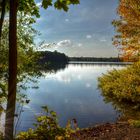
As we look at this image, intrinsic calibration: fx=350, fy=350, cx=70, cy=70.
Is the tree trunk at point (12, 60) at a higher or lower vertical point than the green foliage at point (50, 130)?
higher

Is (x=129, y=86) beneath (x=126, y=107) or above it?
above

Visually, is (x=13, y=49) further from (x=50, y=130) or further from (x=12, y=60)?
(x=50, y=130)

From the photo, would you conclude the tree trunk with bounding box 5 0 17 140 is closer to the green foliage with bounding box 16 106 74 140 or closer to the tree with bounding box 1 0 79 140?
the tree with bounding box 1 0 79 140

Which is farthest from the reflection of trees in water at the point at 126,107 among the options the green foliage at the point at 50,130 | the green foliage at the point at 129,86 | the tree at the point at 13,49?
the tree at the point at 13,49

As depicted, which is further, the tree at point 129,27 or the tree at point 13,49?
the tree at point 129,27

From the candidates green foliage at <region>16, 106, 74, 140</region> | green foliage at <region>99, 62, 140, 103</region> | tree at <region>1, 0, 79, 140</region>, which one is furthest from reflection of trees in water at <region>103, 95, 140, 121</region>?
tree at <region>1, 0, 79, 140</region>

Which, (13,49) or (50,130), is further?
(50,130)

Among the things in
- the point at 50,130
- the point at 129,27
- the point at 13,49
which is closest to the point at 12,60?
the point at 13,49

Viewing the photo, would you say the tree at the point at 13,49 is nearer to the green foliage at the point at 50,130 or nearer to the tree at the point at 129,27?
the green foliage at the point at 50,130

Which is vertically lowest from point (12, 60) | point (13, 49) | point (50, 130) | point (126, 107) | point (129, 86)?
point (126, 107)

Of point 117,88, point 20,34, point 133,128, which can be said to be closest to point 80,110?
point 117,88

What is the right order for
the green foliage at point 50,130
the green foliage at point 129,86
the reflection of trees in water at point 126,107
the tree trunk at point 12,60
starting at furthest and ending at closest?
1. the green foliage at point 129,86
2. the reflection of trees in water at point 126,107
3. the green foliage at point 50,130
4. the tree trunk at point 12,60

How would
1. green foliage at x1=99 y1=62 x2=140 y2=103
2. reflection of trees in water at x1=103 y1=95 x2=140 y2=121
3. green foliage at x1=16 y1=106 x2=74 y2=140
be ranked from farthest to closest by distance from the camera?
green foliage at x1=99 y1=62 x2=140 y2=103, reflection of trees in water at x1=103 y1=95 x2=140 y2=121, green foliage at x1=16 y1=106 x2=74 y2=140

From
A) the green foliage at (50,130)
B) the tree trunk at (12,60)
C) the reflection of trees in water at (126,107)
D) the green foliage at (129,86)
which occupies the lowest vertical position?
the reflection of trees in water at (126,107)
